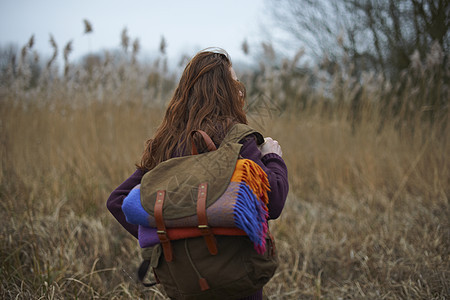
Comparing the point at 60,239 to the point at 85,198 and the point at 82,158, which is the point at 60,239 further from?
the point at 82,158

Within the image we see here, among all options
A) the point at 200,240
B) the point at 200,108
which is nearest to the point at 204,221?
the point at 200,240

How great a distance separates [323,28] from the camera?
8188 millimetres

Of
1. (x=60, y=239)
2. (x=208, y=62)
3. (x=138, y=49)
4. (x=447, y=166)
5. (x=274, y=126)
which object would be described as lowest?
(x=60, y=239)

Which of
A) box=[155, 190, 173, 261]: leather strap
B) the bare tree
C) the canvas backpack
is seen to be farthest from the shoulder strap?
the bare tree

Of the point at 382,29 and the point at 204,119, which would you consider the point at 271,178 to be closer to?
the point at 204,119

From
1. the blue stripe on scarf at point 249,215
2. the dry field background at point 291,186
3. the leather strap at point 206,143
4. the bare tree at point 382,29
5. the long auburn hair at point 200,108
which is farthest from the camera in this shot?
the bare tree at point 382,29

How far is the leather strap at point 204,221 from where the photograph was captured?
1.04 m

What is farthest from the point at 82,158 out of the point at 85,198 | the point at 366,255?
the point at 366,255

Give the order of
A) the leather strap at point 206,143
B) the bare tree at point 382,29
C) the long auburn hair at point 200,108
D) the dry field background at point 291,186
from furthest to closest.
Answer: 1. the bare tree at point 382,29
2. the dry field background at point 291,186
3. the long auburn hair at point 200,108
4. the leather strap at point 206,143

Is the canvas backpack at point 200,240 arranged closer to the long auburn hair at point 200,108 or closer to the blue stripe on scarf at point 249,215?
the blue stripe on scarf at point 249,215

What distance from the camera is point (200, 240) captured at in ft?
3.62

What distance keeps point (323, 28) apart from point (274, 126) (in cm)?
484

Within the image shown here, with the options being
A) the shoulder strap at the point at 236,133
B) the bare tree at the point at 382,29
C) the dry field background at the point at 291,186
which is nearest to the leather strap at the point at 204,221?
the shoulder strap at the point at 236,133

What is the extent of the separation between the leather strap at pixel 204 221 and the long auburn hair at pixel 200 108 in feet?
0.86
